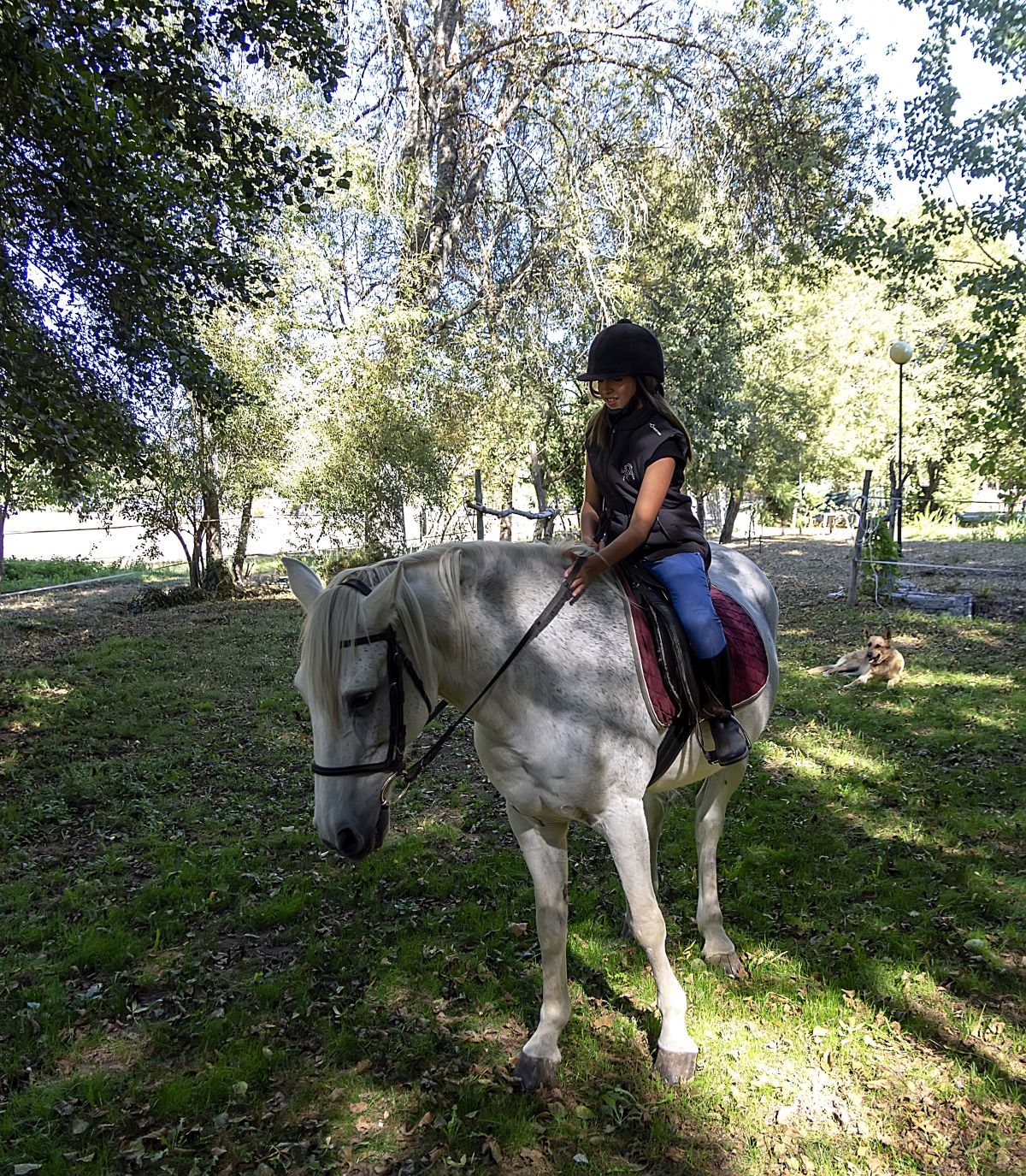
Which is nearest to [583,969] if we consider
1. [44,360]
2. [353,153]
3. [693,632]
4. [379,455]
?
Result: [693,632]

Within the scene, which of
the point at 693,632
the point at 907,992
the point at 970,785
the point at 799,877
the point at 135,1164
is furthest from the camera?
the point at 970,785

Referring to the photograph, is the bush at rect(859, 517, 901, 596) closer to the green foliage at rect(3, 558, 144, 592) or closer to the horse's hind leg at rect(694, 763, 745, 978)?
the horse's hind leg at rect(694, 763, 745, 978)

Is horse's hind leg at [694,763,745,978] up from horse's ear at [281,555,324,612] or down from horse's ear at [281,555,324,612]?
down

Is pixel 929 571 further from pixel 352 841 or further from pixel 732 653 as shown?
pixel 352 841

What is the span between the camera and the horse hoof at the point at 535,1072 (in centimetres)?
292

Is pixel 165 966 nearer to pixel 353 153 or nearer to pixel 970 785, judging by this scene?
pixel 970 785

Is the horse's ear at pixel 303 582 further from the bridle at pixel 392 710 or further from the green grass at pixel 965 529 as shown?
the green grass at pixel 965 529

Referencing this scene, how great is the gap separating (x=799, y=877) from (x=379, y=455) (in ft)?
43.9

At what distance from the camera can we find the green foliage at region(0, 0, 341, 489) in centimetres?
505

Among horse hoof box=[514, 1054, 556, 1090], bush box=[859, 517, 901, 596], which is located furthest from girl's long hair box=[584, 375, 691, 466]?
bush box=[859, 517, 901, 596]

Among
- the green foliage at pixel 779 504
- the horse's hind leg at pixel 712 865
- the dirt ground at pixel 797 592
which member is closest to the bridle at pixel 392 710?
the horse's hind leg at pixel 712 865

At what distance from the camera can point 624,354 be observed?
2.81 metres

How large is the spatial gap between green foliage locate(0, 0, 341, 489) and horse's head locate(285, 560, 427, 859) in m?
4.19

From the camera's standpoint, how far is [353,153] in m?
14.2
